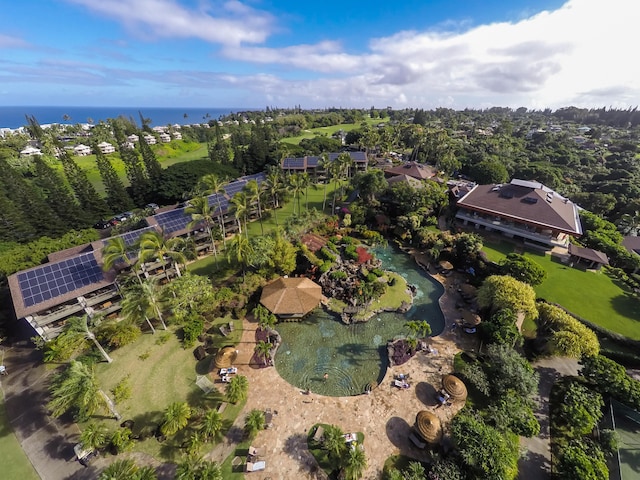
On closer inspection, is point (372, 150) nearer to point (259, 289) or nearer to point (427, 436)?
point (259, 289)

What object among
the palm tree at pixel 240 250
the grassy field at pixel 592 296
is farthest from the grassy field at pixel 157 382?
the grassy field at pixel 592 296

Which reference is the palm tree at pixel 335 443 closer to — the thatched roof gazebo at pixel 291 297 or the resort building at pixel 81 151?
the thatched roof gazebo at pixel 291 297

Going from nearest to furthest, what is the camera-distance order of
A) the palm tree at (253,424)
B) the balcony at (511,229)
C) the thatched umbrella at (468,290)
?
the palm tree at (253,424) → the thatched umbrella at (468,290) → the balcony at (511,229)

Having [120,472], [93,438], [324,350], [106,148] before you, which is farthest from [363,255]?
[106,148]

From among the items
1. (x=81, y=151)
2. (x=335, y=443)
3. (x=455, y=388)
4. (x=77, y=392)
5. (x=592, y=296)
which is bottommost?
(x=592, y=296)

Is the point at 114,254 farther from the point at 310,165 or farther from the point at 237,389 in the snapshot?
the point at 310,165

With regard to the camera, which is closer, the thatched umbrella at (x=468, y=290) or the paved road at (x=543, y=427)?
the paved road at (x=543, y=427)

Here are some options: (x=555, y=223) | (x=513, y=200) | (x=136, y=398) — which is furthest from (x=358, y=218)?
(x=136, y=398)
